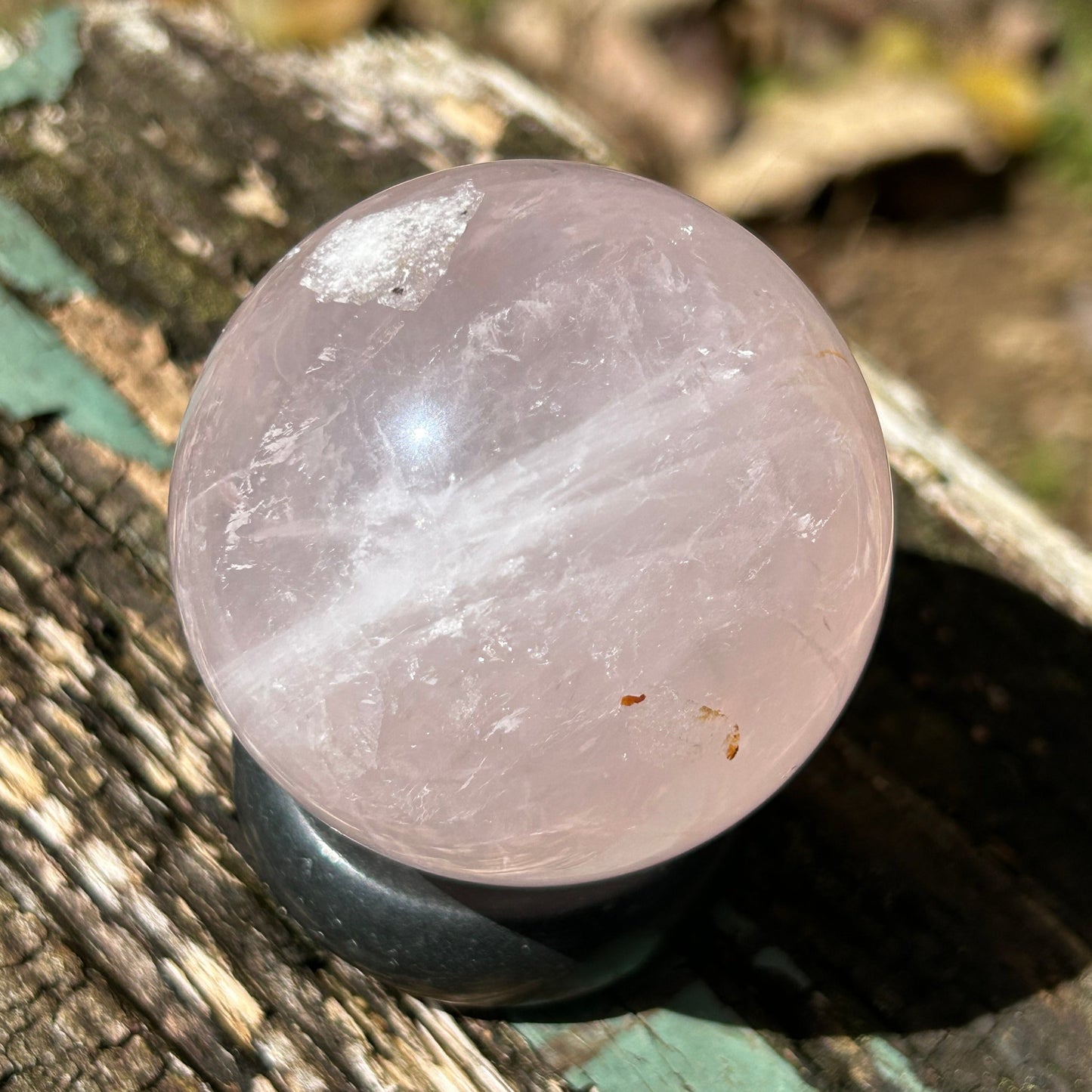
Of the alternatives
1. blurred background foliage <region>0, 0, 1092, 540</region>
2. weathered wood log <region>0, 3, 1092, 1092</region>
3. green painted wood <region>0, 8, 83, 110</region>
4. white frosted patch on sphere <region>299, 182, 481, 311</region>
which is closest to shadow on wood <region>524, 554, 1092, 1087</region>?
Answer: weathered wood log <region>0, 3, 1092, 1092</region>

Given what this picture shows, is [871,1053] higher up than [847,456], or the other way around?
[847,456]

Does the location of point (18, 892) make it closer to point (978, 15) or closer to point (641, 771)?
point (641, 771)

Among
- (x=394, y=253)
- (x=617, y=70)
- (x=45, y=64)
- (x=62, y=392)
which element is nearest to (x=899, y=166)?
(x=617, y=70)

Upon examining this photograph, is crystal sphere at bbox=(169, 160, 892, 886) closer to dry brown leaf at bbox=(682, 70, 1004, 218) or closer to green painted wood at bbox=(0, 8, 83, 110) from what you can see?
green painted wood at bbox=(0, 8, 83, 110)

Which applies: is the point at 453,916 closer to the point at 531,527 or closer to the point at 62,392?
the point at 531,527

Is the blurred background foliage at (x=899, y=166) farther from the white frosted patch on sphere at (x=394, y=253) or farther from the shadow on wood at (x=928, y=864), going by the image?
the white frosted patch on sphere at (x=394, y=253)

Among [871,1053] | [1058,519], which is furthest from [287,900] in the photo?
[1058,519]
